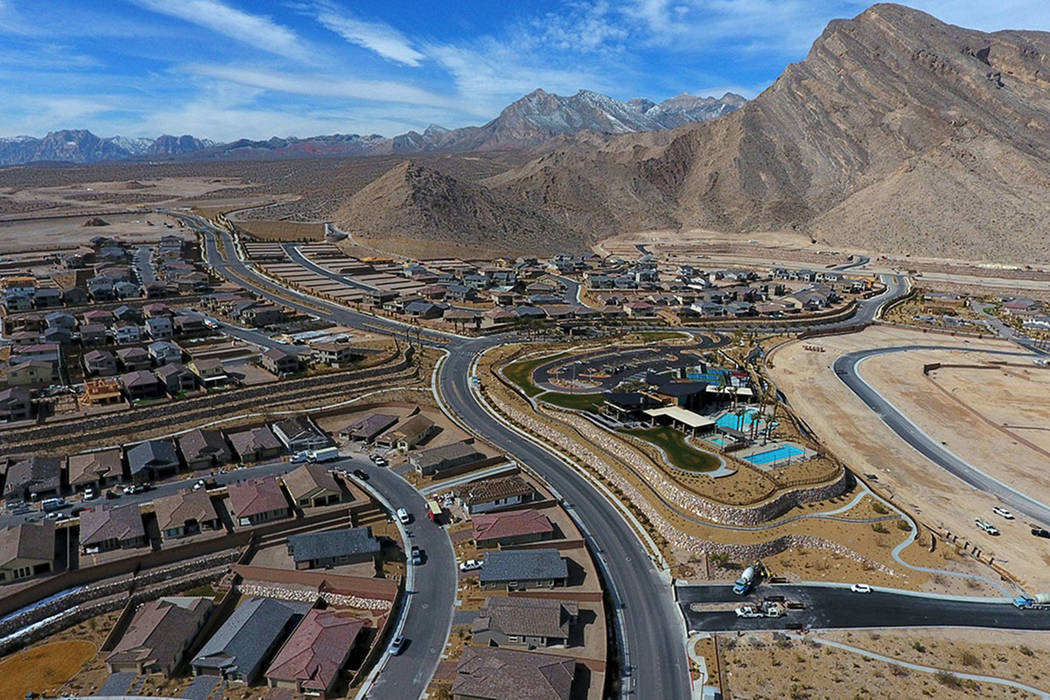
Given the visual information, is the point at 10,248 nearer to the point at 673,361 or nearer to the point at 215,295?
the point at 215,295

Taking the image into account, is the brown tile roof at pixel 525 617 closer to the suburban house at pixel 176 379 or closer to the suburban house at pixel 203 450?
the suburban house at pixel 203 450

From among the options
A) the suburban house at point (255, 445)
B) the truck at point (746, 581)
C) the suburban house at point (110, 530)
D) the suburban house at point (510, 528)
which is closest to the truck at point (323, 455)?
the suburban house at point (255, 445)

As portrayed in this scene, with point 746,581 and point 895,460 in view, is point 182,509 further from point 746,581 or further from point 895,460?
point 895,460

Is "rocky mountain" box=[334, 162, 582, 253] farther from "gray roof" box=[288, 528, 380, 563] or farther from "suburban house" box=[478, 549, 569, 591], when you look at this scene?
"suburban house" box=[478, 549, 569, 591]

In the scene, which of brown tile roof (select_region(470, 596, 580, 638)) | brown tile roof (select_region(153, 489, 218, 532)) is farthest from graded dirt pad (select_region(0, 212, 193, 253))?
brown tile roof (select_region(470, 596, 580, 638))

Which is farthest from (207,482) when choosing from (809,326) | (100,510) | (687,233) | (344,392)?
(687,233)

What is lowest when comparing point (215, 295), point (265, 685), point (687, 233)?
point (265, 685)
